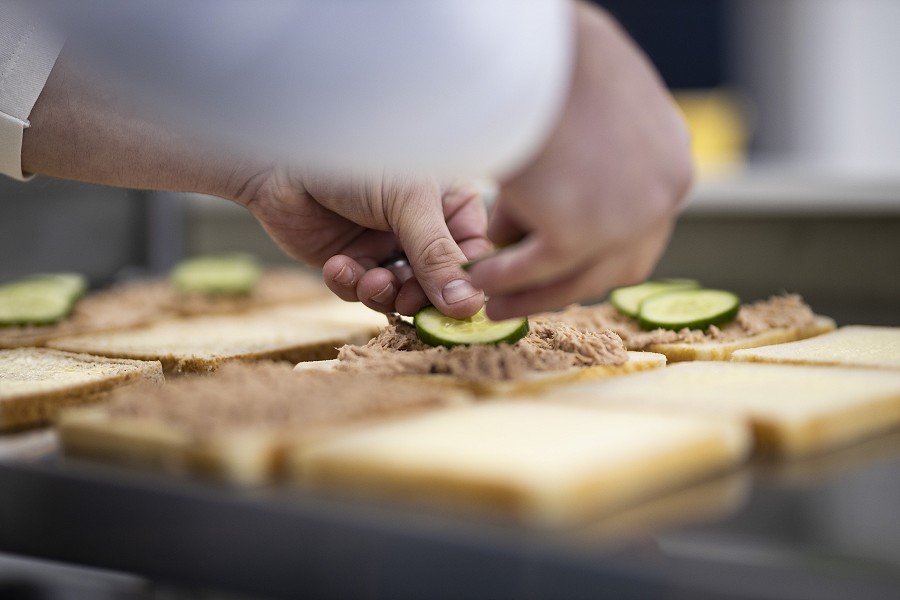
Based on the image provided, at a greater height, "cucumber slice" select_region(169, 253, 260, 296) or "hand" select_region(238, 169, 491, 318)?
"hand" select_region(238, 169, 491, 318)

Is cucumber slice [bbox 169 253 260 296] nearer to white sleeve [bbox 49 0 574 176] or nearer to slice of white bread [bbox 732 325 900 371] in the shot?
slice of white bread [bbox 732 325 900 371]

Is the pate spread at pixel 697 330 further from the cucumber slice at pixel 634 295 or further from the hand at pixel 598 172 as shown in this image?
the hand at pixel 598 172

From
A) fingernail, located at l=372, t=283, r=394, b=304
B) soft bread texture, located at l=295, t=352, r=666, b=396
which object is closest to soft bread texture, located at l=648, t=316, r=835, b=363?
soft bread texture, located at l=295, t=352, r=666, b=396

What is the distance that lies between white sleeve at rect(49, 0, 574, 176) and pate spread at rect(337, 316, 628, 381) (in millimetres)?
511

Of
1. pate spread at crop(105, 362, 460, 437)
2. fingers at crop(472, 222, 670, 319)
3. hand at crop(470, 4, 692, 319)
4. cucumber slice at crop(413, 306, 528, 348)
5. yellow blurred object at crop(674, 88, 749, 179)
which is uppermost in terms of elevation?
hand at crop(470, 4, 692, 319)

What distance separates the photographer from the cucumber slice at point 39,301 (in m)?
2.59

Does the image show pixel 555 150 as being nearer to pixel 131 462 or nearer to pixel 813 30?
pixel 131 462

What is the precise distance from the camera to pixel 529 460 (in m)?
1.08

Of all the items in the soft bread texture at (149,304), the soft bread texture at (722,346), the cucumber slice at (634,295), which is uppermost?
the soft bread texture at (722,346)

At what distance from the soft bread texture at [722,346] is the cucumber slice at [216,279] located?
165 cm

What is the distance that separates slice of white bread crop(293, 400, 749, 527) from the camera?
103cm

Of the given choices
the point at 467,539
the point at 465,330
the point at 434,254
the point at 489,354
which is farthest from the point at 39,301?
the point at 467,539

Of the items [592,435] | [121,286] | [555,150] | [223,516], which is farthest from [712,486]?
[121,286]

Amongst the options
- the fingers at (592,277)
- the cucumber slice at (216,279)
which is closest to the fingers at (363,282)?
the fingers at (592,277)
